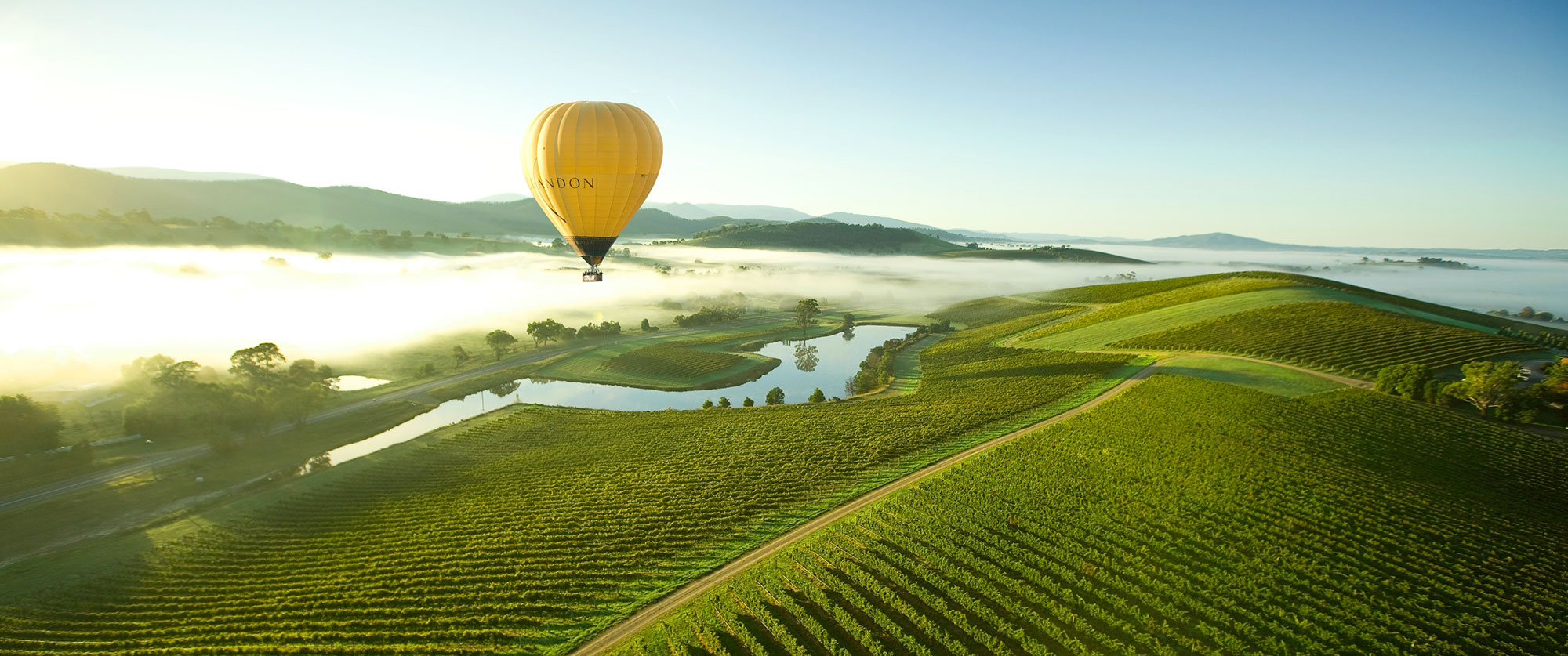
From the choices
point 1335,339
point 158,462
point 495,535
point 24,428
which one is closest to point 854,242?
point 1335,339

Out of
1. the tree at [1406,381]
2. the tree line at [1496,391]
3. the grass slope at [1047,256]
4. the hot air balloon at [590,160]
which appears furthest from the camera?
the grass slope at [1047,256]

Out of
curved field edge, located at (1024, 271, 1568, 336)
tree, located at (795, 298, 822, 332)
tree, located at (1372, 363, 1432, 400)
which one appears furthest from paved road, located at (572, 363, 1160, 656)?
curved field edge, located at (1024, 271, 1568, 336)

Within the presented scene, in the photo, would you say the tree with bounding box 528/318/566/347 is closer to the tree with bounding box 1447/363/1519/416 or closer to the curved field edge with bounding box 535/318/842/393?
the curved field edge with bounding box 535/318/842/393

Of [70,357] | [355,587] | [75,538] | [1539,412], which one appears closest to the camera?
[355,587]

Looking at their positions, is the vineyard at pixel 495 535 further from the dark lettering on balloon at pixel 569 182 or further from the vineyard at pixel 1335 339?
the vineyard at pixel 1335 339

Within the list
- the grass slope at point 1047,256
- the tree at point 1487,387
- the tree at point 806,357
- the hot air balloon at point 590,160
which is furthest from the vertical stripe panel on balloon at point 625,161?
the grass slope at point 1047,256

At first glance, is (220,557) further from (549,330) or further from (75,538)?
(549,330)

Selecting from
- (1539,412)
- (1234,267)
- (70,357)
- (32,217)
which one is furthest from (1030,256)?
(32,217)
